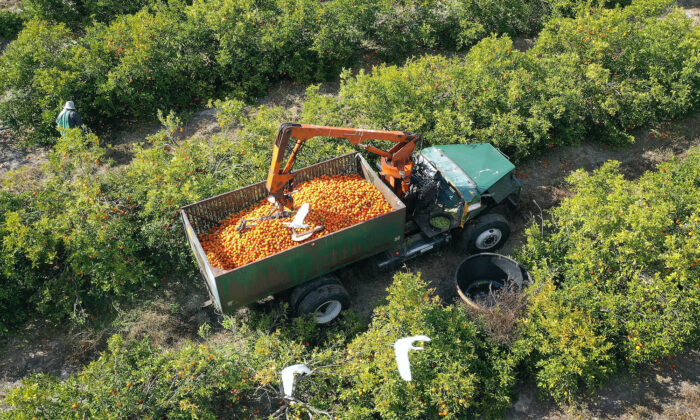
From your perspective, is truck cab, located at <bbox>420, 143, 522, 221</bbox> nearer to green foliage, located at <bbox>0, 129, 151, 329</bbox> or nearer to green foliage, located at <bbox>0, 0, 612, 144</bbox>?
green foliage, located at <bbox>0, 129, 151, 329</bbox>

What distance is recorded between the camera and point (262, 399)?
716cm

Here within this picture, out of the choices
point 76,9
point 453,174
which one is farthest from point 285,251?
point 76,9

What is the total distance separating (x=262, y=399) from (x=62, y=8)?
14442 mm

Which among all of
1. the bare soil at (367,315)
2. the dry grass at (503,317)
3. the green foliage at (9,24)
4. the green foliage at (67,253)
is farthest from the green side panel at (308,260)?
the green foliage at (9,24)

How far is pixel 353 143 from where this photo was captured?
7781 millimetres

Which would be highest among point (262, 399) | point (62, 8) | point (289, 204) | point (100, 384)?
point (62, 8)

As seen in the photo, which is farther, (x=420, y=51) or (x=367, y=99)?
(x=420, y=51)

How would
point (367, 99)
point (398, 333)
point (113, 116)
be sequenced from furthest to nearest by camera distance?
1. point (113, 116)
2. point (367, 99)
3. point (398, 333)

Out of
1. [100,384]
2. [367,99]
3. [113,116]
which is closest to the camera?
[100,384]

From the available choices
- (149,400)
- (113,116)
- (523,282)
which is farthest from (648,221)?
(113,116)

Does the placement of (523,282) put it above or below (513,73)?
below

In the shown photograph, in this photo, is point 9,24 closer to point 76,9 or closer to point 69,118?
point 76,9

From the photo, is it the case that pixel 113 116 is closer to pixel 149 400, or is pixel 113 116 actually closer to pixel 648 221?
pixel 149 400

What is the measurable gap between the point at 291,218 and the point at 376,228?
1.36 meters
